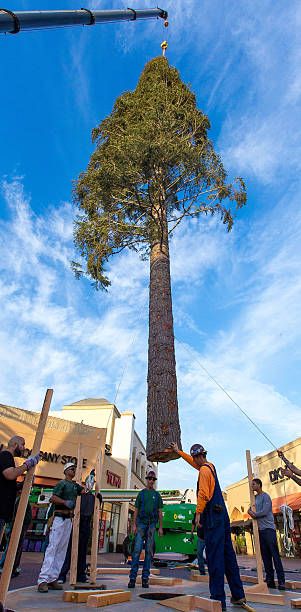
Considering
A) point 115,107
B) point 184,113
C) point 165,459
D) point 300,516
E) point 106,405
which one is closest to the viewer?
point 165,459

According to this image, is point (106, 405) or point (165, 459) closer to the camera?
point (165, 459)

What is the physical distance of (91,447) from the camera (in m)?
15.9

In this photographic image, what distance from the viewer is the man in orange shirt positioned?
2.83 m

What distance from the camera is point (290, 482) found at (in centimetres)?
1608

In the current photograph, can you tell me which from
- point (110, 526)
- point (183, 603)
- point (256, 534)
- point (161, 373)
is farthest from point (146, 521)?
point (110, 526)

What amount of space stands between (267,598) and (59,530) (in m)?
2.34

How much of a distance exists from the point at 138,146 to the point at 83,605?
8.86 metres

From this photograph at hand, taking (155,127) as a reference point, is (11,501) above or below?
below

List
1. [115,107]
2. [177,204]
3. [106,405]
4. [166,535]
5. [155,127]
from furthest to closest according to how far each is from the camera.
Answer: [106,405]
[115,107]
[177,204]
[155,127]
[166,535]

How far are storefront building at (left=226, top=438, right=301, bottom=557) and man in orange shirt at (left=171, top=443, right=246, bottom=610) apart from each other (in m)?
9.49

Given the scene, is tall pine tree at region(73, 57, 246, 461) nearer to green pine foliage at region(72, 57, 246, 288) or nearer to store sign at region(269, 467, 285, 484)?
green pine foliage at region(72, 57, 246, 288)

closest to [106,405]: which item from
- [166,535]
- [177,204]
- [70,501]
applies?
[166,535]

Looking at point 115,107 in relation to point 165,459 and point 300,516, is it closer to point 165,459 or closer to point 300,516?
point 165,459

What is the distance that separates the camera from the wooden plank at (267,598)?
327cm
